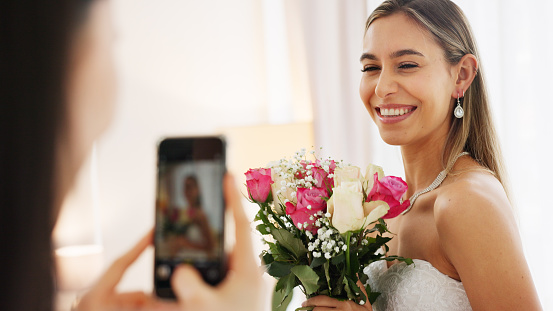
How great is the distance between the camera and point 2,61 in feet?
1.13

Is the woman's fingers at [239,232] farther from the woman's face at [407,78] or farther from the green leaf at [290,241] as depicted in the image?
the woman's face at [407,78]

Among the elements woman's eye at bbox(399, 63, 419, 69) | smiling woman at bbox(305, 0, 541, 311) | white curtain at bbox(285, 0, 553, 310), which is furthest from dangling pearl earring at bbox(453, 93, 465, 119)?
white curtain at bbox(285, 0, 553, 310)

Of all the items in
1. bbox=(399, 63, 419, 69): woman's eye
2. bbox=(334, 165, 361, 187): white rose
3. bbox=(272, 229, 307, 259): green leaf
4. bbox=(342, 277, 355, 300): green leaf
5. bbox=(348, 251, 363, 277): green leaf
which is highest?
bbox=(399, 63, 419, 69): woman's eye

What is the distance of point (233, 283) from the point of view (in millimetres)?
445

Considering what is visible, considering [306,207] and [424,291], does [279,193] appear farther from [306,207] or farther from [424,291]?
[424,291]

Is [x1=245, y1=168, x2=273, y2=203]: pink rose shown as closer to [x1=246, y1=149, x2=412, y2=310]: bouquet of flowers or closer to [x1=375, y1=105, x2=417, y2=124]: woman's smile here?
[x1=246, y1=149, x2=412, y2=310]: bouquet of flowers

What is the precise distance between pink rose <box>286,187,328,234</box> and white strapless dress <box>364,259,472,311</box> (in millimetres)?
216

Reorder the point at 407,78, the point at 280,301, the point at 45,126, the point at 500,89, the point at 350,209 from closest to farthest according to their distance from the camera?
the point at 45,126 → the point at 350,209 → the point at 280,301 → the point at 407,78 → the point at 500,89

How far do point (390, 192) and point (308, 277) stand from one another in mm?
146

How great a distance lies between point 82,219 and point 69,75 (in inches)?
4.7

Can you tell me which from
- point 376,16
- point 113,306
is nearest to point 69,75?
point 113,306

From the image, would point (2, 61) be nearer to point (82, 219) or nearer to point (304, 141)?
point (82, 219)

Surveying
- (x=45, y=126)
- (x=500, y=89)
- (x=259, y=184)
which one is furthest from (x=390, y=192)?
(x=500, y=89)

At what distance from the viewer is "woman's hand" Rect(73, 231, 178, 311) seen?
0.40 meters
